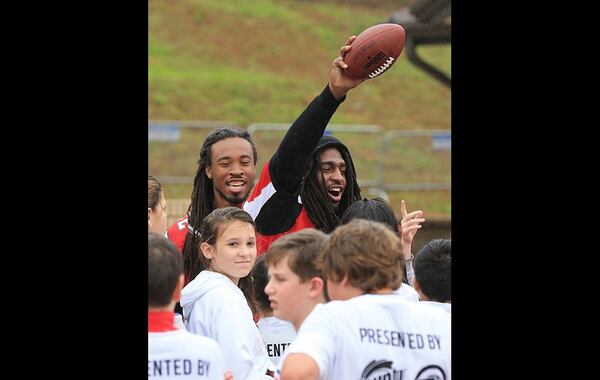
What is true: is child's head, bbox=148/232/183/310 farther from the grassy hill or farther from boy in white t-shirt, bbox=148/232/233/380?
Result: the grassy hill

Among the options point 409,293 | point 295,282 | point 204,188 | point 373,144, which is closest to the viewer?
point 295,282

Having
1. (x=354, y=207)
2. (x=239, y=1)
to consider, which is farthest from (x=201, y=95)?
(x=354, y=207)

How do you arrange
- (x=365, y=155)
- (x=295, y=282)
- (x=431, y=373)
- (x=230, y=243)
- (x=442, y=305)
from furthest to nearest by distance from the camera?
1. (x=365, y=155)
2. (x=230, y=243)
3. (x=442, y=305)
4. (x=295, y=282)
5. (x=431, y=373)

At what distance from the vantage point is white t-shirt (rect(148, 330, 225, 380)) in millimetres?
3311

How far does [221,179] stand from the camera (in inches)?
214

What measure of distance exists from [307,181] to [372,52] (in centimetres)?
86

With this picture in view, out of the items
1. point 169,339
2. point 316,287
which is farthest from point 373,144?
point 169,339

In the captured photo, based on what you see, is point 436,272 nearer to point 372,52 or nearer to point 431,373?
point 431,373

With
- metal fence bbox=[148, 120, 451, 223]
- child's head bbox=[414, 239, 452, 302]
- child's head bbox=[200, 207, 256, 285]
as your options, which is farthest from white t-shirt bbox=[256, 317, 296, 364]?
metal fence bbox=[148, 120, 451, 223]

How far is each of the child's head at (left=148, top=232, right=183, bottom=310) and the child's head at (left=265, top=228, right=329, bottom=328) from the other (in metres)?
0.38

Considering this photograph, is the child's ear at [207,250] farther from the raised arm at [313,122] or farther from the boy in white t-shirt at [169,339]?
the boy in white t-shirt at [169,339]
